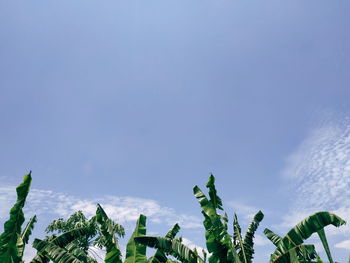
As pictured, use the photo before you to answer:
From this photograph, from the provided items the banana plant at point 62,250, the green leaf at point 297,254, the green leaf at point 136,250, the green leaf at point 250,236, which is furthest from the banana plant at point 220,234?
the banana plant at point 62,250

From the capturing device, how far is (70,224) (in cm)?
2994

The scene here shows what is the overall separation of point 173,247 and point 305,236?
413cm

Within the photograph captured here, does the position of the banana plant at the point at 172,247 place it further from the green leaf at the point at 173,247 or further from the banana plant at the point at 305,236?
the banana plant at the point at 305,236

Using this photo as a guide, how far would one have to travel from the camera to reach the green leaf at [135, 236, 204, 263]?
9386 mm

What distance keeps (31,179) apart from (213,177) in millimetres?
6500

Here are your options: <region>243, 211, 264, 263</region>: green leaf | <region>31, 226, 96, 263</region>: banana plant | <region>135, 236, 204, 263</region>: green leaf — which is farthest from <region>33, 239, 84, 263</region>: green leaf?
<region>243, 211, 264, 263</region>: green leaf

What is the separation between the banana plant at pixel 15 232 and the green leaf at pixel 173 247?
385 cm

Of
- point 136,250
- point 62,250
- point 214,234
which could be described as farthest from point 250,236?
point 62,250

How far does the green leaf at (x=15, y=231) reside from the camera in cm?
930

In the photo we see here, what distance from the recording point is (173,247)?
9602 mm

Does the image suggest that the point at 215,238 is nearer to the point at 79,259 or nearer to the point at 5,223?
the point at 79,259

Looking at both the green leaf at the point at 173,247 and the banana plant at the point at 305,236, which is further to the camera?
the green leaf at the point at 173,247

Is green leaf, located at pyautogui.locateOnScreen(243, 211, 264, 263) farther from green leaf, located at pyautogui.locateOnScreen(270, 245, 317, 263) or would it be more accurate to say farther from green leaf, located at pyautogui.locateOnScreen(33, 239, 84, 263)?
green leaf, located at pyautogui.locateOnScreen(33, 239, 84, 263)

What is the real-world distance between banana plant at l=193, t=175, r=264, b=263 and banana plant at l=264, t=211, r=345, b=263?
1.42 metres
